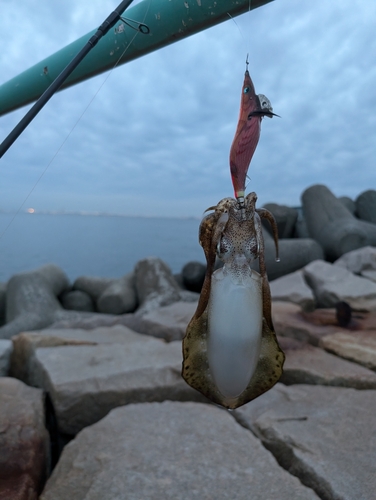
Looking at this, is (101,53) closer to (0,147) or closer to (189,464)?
(0,147)

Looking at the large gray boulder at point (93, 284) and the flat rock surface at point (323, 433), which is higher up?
the large gray boulder at point (93, 284)

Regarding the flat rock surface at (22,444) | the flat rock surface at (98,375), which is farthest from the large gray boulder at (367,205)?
the flat rock surface at (22,444)

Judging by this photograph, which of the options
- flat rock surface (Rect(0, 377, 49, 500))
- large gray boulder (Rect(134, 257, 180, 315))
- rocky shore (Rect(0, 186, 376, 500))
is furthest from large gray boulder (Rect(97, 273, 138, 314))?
flat rock surface (Rect(0, 377, 49, 500))

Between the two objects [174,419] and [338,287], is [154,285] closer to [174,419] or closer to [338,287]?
[338,287]

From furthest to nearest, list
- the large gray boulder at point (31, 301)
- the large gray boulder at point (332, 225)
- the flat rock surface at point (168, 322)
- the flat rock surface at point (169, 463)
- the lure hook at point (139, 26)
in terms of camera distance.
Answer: the large gray boulder at point (332, 225)
the large gray boulder at point (31, 301)
the flat rock surface at point (168, 322)
the flat rock surface at point (169, 463)
the lure hook at point (139, 26)

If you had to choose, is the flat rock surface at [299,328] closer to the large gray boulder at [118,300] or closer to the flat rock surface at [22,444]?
the flat rock surface at [22,444]

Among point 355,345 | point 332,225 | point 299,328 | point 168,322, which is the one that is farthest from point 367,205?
point 168,322

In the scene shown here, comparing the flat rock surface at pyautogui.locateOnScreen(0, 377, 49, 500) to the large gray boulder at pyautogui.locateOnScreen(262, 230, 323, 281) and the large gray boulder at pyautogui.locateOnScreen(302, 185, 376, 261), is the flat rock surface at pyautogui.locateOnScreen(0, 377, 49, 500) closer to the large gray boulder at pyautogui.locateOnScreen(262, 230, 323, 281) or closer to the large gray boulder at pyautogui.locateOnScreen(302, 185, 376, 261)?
the large gray boulder at pyautogui.locateOnScreen(262, 230, 323, 281)

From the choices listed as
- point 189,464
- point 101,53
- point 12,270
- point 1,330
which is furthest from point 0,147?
point 12,270
